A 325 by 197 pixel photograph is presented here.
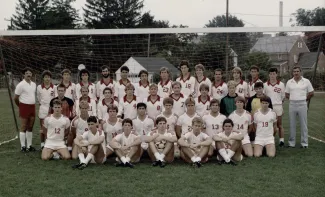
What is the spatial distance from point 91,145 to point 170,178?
1.50 m

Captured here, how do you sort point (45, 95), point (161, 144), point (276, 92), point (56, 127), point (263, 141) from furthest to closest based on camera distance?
1. point (276, 92)
2. point (45, 95)
3. point (263, 141)
4. point (56, 127)
5. point (161, 144)

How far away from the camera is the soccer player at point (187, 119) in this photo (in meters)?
6.39

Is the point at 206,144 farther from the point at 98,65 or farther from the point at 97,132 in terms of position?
the point at 98,65

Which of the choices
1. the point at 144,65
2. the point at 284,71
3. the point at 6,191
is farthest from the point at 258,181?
the point at 284,71

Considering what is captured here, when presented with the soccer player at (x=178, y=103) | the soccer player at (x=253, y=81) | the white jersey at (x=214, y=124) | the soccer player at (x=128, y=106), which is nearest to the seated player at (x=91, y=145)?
the soccer player at (x=128, y=106)

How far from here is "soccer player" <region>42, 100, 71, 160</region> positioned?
637 centimetres

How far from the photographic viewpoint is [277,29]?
7809 millimetres

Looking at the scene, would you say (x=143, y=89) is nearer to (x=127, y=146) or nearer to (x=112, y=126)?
(x=112, y=126)

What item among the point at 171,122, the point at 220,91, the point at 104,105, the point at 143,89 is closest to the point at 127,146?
the point at 171,122

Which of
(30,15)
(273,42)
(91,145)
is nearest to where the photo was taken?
(91,145)

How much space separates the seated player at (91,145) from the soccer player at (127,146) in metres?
0.21

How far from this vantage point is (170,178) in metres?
5.05

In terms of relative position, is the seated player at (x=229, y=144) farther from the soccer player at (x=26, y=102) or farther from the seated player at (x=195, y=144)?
the soccer player at (x=26, y=102)

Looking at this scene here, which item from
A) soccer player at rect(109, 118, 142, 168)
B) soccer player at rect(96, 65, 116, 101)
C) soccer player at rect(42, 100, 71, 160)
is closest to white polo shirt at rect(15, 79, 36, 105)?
soccer player at rect(42, 100, 71, 160)
